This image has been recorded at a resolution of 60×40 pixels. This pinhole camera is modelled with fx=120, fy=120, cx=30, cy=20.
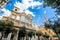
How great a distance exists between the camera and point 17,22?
24062 millimetres

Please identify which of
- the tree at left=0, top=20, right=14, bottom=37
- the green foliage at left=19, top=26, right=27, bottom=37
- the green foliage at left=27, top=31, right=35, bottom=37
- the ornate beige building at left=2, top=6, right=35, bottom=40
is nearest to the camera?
the tree at left=0, top=20, right=14, bottom=37

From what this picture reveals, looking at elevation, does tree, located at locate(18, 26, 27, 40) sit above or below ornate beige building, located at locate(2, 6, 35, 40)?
below

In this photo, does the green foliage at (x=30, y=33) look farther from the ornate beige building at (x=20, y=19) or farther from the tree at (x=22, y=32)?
the ornate beige building at (x=20, y=19)

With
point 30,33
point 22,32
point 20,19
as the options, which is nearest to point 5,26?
point 22,32

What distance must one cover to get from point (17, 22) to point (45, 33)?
6394 millimetres

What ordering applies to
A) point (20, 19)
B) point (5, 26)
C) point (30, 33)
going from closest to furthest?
point (5, 26) < point (30, 33) < point (20, 19)

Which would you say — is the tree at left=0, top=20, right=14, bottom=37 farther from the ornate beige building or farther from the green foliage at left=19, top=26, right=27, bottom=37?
the ornate beige building

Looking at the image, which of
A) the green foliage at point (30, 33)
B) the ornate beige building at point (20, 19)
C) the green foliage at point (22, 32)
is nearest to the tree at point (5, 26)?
the green foliage at point (22, 32)

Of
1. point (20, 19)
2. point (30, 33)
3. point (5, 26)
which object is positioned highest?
point (20, 19)

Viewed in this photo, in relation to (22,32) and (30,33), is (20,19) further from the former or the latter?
(22,32)

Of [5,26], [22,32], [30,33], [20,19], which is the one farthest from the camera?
[20,19]

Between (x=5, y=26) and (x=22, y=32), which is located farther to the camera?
(x=22, y=32)

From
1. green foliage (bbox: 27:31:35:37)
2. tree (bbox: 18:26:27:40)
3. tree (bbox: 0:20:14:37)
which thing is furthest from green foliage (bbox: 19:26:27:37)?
tree (bbox: 0:20:14:37)

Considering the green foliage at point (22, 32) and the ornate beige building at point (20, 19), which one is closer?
the green foliage at point (22, 32)
